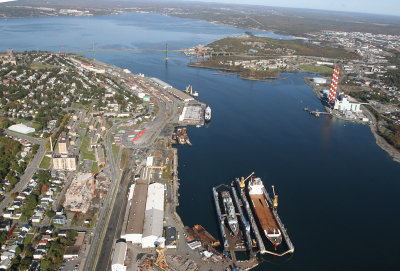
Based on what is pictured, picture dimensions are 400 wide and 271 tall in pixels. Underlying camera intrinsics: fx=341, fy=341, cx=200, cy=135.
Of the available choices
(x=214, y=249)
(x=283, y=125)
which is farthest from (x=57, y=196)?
(x=283, y=125)

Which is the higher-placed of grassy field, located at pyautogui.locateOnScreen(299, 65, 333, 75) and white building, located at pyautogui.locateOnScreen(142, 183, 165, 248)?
grassy field, located at pyautogui.locateOnScreen(299, 65, 333, 75)

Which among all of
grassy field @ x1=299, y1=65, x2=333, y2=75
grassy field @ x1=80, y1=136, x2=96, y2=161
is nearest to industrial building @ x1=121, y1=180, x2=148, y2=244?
grassy field @ x1=80, y1=136, x2=96, y2=161

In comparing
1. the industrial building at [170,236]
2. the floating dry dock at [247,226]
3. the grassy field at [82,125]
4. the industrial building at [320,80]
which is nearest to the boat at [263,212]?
the floating dry dock at [247,226]

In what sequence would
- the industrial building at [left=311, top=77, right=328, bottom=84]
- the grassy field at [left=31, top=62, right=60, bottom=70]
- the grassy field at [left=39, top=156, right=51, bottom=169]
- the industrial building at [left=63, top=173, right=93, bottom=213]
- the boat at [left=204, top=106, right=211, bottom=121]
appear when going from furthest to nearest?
the industrial building at [left=311, top=77, right=328, bottom=84] < the grassy field at [left=31, top=62, right=60, bottom=70] < the boat at [left=204, top=106, right=211, bottom=121] < the grassy field at [left=39, top=156, right=51, bottom=169] < the industrial building at [left=63, top=173, right=93, bottom=213]

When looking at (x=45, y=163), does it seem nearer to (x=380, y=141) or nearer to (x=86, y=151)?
(x=86, y=151)

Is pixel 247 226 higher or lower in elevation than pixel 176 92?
lower

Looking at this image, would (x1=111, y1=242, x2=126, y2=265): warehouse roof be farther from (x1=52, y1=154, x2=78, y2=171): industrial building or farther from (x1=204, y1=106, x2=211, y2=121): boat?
(x1=204, y1=106, x2=211, y2=121): boat

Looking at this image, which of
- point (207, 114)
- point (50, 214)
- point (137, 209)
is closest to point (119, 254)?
point (137, 209)

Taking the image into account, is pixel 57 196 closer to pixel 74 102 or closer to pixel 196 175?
pixel 196 175
